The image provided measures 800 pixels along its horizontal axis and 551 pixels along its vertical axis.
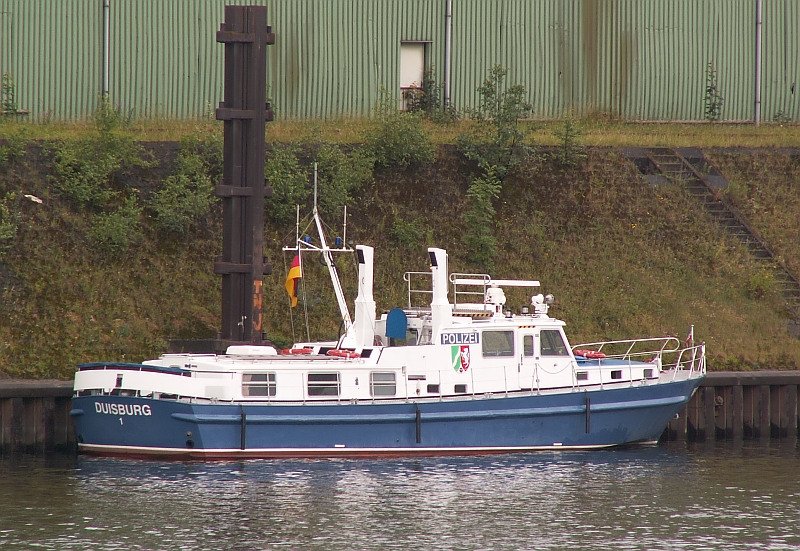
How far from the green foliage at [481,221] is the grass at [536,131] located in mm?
2392

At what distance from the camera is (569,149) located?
1640 inches

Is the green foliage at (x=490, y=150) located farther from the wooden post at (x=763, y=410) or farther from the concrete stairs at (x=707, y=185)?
the wooden post at (x=763, y=410)

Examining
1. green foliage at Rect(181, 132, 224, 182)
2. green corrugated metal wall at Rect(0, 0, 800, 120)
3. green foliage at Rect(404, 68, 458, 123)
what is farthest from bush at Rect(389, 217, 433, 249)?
green corrugated metal wall at Rect(0, 0, 800, 120)

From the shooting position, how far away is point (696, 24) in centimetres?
4516

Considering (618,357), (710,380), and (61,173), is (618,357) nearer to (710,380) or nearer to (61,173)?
(710,380)

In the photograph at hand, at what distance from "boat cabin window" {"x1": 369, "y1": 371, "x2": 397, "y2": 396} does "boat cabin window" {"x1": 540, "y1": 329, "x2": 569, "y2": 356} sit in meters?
3.34

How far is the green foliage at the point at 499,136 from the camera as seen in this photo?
40.7 metres

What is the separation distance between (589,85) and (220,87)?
35.6 ft

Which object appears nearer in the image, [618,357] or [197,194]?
[618,357]

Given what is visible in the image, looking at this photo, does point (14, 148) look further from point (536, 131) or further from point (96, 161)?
point (536, 131)

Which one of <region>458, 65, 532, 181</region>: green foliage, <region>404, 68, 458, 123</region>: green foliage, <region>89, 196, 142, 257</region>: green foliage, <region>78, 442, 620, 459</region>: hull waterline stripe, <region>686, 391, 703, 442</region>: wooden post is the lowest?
<region>78, 442, 620, 459</region>: hull waterline stripe

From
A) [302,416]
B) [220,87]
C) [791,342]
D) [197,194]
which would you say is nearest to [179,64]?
[220,87]

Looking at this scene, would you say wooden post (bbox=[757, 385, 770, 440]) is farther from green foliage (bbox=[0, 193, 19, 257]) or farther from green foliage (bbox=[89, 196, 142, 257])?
green foliage (bbox=[0, 193, 19, 257])

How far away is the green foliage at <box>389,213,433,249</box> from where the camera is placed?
38531 mm
